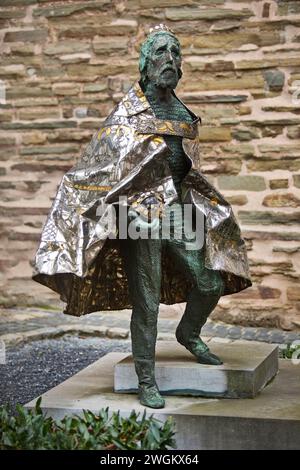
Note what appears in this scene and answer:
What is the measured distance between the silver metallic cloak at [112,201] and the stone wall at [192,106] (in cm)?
315

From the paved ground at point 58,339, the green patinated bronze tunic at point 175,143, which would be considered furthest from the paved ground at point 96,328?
the green patinated bronze tunic at point 175,143

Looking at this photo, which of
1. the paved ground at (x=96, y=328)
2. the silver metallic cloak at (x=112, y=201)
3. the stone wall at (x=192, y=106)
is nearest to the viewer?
the silver metallic cloak at (x=112, y=201)

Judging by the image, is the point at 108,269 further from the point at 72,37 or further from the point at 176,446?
the point at 72,37

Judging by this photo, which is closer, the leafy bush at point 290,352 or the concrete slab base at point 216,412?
the concrete slab base at point 216,412

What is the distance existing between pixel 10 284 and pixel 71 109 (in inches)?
70.8

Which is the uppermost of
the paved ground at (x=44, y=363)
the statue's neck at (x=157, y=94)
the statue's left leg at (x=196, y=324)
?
the statue's neck at (x=157, y=94)

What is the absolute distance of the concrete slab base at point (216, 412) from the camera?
430 centimetres

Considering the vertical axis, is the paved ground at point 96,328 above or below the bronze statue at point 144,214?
below

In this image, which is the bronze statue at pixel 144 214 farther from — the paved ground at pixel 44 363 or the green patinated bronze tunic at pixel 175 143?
the paved ground at pixel 44 363

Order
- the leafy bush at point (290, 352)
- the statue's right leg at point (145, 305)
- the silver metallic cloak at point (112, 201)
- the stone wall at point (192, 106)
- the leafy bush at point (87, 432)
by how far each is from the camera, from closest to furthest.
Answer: the leafy bush at point (87, 432), the silver metallic cloak at point (112, 201), the statue's right leg at point (145, 305), the leafy bush at point (290, 352), the stone wall at point (192, 106)

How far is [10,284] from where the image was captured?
8.77 meters

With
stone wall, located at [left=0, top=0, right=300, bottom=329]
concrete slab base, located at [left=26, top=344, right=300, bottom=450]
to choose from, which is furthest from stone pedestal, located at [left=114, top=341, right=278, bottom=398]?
stone wall, located at [left=0, top=0, right=300, bottom=329]

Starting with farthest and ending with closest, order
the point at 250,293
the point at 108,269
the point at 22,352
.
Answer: the point at 250,293, the point at 22,352, the point at 108,269

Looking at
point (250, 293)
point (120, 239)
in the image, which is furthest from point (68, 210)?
point (250, 293)
